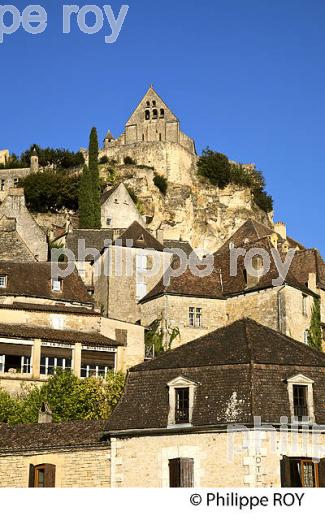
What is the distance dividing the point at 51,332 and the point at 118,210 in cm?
2722

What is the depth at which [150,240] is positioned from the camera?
6328 centimetres

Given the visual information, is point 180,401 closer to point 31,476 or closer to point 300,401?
point 300,401

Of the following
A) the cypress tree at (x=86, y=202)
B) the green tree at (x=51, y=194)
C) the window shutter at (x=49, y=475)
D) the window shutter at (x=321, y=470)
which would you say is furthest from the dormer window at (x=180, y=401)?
the green tree at (x=51, y=194)

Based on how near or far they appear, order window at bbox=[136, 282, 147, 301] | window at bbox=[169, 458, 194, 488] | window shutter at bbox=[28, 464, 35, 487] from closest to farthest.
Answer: window at bbox=[169, 458, 194, 488] → window shutter at bbox=[28, 464, 35, 487] → window at bbox=[136, 282, 147, 301]

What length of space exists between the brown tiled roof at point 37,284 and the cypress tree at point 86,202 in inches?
597

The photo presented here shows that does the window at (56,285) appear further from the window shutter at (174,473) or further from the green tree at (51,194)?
the window shutter at (174,473)

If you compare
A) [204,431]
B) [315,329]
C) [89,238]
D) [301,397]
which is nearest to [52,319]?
[315,329]

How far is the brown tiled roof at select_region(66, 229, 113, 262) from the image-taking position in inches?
2650

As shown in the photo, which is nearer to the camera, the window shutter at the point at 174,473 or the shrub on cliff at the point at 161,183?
the window shutter at the point at 174,473

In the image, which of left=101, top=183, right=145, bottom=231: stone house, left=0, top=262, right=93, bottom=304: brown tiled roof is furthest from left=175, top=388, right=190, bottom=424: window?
left=101, top=183, right=145, bottom=231: stone house

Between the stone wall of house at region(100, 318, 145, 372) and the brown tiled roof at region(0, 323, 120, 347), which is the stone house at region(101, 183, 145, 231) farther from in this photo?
the brown tiled roof at region(0, 323, 120, 347)

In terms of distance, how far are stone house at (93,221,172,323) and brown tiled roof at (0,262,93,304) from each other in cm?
276

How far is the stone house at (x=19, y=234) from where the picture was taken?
217 feet

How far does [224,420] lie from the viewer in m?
27.8
